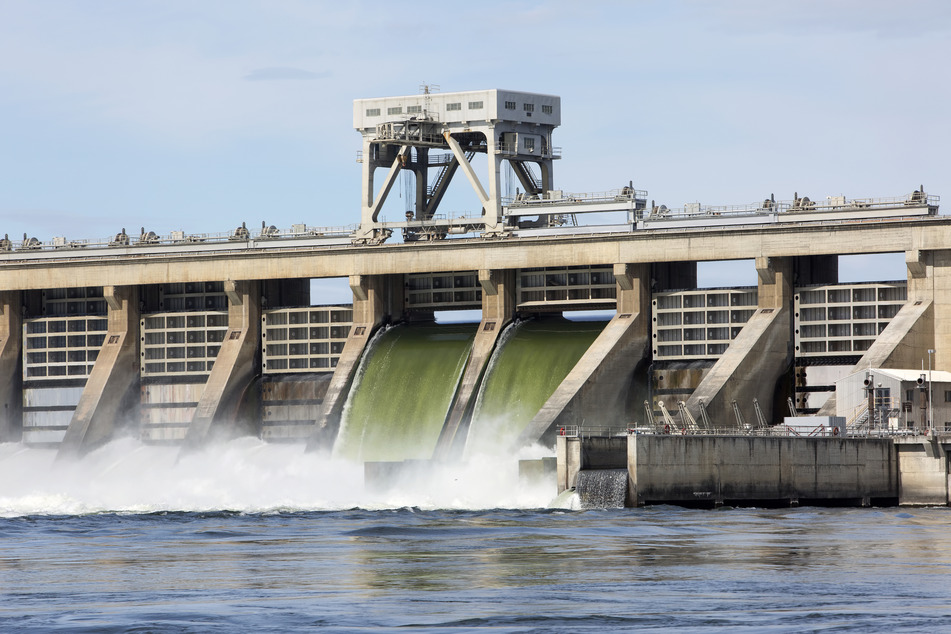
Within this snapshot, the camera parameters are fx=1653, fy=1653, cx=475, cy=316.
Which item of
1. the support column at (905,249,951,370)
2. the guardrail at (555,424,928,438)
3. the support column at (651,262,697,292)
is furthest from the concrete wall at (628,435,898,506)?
the support column at (651,262,697,292)

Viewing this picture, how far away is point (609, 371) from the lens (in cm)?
8850

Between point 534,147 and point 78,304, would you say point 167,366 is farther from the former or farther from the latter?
point 534,147

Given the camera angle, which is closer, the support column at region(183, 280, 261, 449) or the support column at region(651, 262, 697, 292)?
the support column at region(651, 262, 697, 292)

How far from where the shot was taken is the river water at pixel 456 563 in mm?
40000

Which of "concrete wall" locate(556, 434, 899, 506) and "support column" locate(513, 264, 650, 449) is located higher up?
"support column" locate(513, 264, 650, 449)

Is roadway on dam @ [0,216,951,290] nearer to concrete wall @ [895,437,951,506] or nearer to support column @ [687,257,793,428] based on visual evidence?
support column @ [687,257,793,428]

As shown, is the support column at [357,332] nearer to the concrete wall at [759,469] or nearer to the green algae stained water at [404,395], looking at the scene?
the green algae stained water at [404,395]

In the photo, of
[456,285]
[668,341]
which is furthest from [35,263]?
[668,341]

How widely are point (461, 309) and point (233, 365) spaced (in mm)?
14505

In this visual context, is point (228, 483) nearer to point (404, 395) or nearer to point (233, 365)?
point (404, 395)

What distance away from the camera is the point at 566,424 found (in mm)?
84500

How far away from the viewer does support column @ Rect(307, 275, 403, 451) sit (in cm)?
9452

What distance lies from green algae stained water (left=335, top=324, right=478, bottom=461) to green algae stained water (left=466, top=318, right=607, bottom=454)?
243 cm

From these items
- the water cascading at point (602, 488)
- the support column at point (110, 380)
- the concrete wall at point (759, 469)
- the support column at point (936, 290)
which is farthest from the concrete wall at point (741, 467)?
the support column at point (110, 380)
